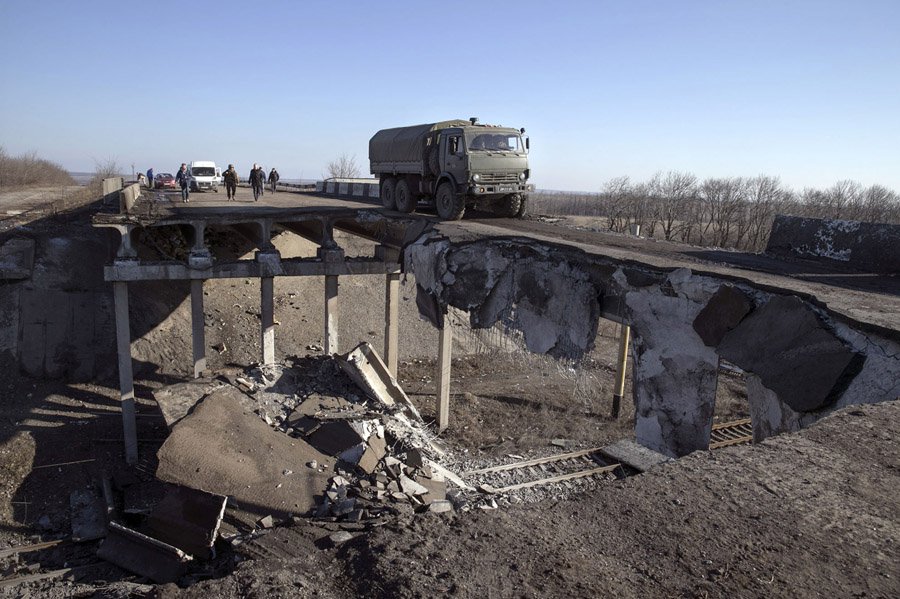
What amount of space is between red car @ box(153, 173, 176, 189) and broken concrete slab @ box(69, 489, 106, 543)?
1105 inches

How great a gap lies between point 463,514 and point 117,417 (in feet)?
56.7

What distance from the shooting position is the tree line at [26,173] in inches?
2305

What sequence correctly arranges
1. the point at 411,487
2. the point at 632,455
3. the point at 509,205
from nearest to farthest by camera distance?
the point at 411,487 < the point at 632,455 < the point at 509,205

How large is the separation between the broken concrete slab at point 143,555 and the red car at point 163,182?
31646 mm

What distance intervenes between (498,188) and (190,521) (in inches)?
377

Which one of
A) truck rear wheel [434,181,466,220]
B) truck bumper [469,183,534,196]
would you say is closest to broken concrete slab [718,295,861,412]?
truck bumper [469,183,534,196]

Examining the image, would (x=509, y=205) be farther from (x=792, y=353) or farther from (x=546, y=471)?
(x=792, y=353)

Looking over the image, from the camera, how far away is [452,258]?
10992 mm

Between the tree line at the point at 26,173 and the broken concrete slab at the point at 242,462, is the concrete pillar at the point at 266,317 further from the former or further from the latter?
the tree line at the point at 26,173

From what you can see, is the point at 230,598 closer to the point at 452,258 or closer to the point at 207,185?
the point at 452,258

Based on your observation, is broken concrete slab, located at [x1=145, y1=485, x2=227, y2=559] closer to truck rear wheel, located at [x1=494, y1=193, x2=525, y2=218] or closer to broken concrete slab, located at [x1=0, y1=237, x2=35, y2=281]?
truck rear wheel, located at [x1=494, y1=193, x2=525, y2=218]

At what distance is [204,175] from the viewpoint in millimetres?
34125

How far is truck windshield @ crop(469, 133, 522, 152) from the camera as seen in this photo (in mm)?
13742

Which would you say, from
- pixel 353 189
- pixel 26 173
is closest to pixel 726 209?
pixel 353 189
